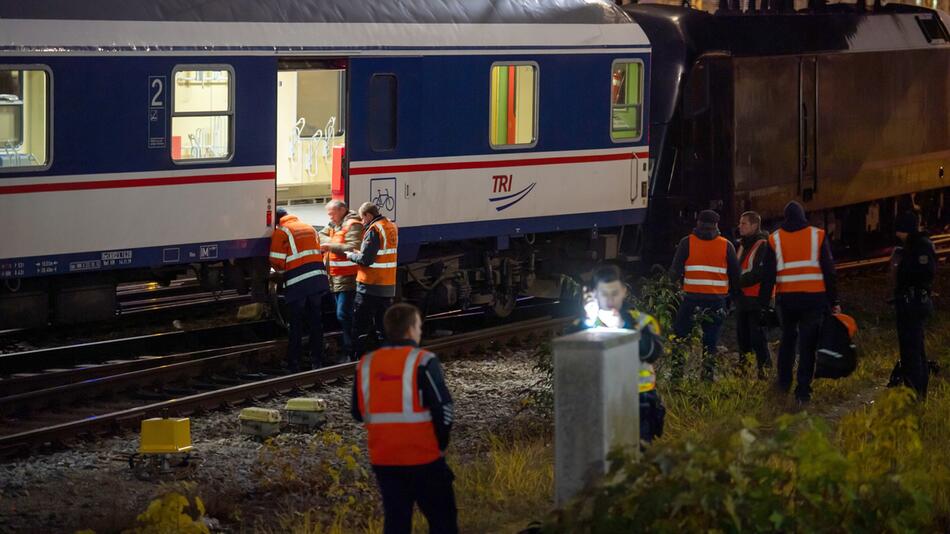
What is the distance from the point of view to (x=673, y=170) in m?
19.4

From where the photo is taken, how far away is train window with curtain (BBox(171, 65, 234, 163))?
46.0ft

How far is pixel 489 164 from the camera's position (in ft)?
55.0

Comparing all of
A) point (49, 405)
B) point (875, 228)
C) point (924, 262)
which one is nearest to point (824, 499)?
point (924, 262)

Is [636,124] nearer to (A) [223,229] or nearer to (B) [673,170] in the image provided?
(B) [673,170]

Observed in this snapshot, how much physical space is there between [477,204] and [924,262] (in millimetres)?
5625

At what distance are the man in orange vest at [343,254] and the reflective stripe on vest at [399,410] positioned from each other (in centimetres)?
754

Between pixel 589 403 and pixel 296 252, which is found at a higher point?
pixel 296 252

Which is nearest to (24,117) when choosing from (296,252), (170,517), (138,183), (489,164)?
(138,183)

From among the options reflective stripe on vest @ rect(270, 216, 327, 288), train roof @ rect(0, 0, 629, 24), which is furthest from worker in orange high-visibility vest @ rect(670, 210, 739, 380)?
train roof @ rect(0, 0, 629, 24)

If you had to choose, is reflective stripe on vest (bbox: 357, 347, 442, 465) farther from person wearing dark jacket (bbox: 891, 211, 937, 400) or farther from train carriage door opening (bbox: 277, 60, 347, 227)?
train carriage door opening (bbox: 277, 60, 347, 227)

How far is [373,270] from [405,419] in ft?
25.2

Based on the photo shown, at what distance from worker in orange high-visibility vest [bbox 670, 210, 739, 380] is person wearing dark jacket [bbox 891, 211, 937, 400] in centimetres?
150

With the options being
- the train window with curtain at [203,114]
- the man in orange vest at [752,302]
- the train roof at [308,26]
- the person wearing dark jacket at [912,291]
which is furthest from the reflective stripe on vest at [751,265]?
the train window with curtain at [203,114]

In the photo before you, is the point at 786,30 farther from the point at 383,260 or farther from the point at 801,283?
the point at 801,283
